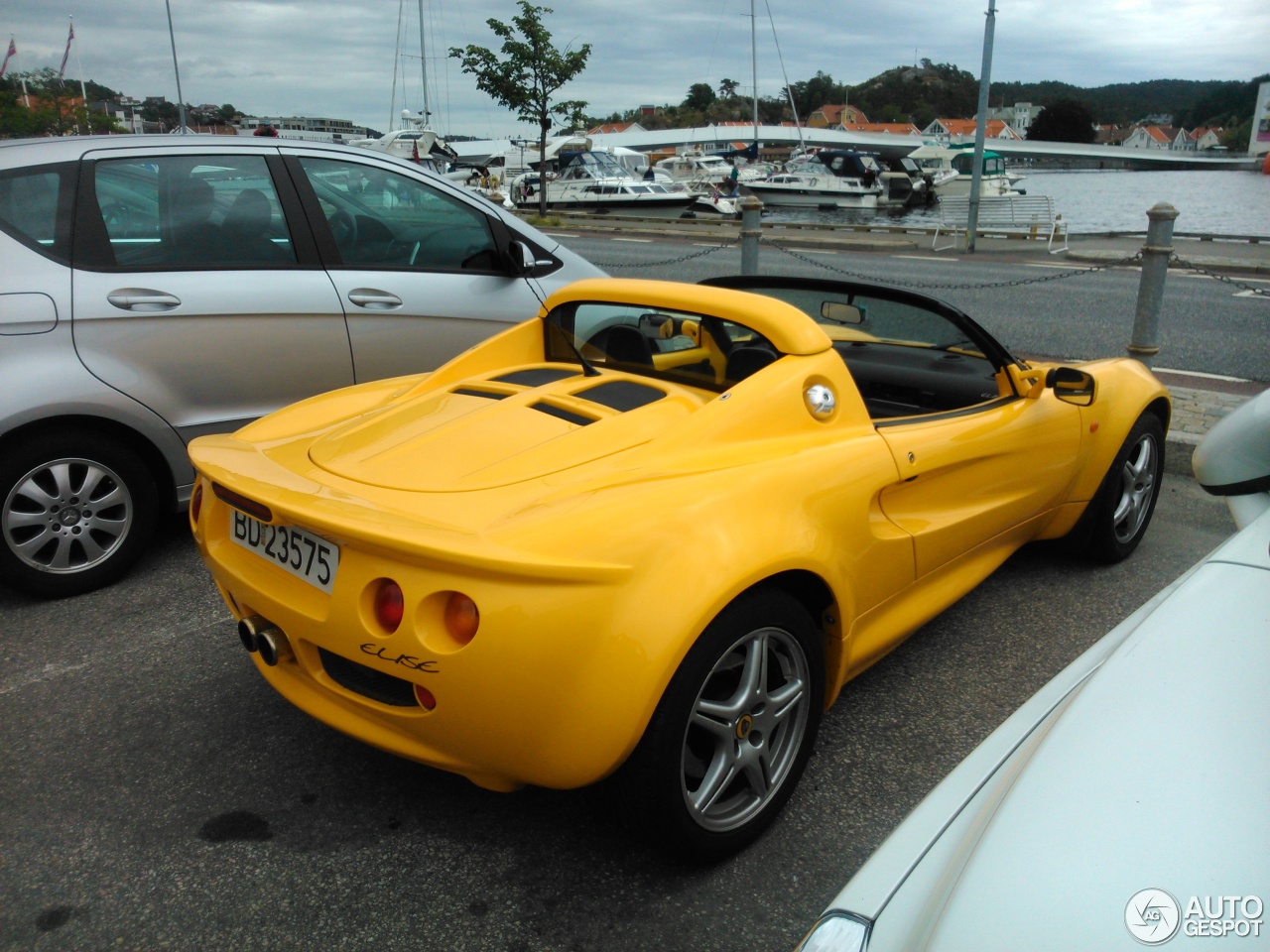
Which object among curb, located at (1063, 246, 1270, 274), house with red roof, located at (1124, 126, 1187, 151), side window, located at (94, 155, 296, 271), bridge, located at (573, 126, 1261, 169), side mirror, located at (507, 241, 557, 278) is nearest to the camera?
side window, located at (94, 155, 296, 271)

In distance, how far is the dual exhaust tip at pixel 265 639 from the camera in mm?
2208

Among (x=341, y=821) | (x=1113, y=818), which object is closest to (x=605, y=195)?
(x=341, y=821)

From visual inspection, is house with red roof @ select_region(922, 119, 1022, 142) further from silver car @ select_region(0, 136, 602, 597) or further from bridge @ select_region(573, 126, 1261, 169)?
silver car @ select_region(0, 136, 602, 597)

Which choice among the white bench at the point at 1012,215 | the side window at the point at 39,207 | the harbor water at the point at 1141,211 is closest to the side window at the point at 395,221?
the side window at the point at 39,207

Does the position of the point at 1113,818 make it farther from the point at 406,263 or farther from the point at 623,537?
the point at 406,263

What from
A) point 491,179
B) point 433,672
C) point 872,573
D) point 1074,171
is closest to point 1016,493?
point 872,573

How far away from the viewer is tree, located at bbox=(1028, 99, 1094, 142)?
10275 centimetres

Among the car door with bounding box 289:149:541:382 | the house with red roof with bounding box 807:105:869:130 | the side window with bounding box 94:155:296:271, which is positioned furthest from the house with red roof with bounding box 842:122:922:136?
the side window with bounding box 94:155:296:271

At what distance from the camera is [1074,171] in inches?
4702

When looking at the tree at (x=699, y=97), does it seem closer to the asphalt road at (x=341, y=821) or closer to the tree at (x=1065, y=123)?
the tree at (x=1065, y=123)

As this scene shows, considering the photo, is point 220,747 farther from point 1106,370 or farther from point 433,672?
point 1106,370

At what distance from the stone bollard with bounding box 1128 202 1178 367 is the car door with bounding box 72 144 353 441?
4.64 metres

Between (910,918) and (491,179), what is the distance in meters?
35.2

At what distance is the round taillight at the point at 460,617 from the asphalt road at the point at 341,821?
50 cm
